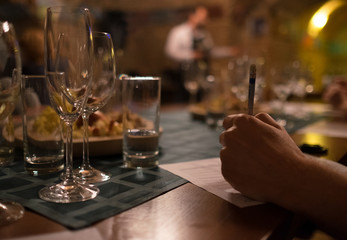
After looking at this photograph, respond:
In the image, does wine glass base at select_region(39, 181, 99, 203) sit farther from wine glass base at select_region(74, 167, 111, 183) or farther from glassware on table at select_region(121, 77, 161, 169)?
glassware on table at select_region(121, 77, 161, 169)

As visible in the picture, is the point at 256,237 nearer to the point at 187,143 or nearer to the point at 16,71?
the point at 16,71

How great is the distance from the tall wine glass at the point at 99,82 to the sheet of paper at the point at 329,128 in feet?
2.87

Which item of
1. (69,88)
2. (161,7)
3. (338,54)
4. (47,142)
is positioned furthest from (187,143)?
(161,7)

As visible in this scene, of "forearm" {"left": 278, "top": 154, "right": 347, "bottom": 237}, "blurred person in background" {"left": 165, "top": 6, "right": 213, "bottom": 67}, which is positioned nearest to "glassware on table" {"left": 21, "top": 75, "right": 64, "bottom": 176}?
"forearm" {"left": 278, "top": 154, "right": 347, "bottom": 237}

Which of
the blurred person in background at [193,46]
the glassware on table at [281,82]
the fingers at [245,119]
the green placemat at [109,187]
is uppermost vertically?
the blurred person in background at [193,46]

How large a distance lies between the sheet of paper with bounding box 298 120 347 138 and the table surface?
0.85m

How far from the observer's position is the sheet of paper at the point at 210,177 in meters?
0.57

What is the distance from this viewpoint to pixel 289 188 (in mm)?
539

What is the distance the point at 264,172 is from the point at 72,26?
0.39 metres

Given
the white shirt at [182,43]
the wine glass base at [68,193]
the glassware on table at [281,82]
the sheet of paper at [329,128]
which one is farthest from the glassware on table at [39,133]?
the white shirt at [182,43]

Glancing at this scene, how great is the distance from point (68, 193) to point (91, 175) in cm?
12

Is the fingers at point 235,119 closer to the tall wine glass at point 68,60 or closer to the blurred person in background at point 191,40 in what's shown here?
the tall wine glass at point 68,60

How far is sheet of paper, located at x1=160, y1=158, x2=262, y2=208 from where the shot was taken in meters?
0.57

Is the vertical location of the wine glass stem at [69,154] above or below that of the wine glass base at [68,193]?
above
